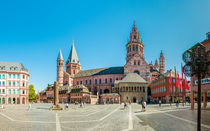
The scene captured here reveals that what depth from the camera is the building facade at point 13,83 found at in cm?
7362

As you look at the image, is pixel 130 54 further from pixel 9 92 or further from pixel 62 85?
pixel 9 92

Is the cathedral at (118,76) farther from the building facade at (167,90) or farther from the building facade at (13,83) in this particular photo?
the building facade at (13,83)

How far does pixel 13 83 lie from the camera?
75500mm

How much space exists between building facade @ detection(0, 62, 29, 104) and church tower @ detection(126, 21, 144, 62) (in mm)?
52493

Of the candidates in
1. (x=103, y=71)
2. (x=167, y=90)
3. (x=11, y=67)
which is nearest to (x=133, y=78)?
(x=167, y=90)

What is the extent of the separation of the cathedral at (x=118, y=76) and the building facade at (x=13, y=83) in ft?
87.0

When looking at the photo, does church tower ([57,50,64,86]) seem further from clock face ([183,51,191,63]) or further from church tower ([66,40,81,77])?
clock face ([183,51,191,63])

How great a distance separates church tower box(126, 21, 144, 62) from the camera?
4006 inches

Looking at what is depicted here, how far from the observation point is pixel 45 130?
46.0 feet

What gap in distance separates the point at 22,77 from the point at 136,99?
156ft

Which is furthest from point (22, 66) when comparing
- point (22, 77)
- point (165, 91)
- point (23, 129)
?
point (23, 129)

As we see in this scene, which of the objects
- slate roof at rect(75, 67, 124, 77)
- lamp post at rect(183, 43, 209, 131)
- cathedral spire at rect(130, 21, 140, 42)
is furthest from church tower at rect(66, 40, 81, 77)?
lamp post at rect(183, 43, 209, 131)

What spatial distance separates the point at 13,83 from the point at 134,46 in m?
61.0

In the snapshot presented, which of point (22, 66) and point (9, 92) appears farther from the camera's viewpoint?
point (22, 66)
